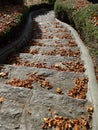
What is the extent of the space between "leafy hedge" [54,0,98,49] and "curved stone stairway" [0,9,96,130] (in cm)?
62

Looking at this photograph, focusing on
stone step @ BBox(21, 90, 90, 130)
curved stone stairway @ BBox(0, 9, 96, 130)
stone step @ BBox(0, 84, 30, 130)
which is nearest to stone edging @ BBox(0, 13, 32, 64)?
curved stone stairway @ BBox(0, 9, 96, 130)

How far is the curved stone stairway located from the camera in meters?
4.67

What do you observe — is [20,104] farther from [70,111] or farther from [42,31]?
[42,31]

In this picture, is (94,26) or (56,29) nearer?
(94,26)

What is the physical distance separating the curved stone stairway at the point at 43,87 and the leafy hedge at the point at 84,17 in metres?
0.62

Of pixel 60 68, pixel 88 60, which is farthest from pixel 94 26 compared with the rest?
pixel 60 68

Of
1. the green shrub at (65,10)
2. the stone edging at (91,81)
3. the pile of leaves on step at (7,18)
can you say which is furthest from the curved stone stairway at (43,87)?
the green shrub at (65,10)

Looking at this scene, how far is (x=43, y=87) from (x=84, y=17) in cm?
408

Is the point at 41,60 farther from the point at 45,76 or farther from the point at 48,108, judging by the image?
the point at 48,108

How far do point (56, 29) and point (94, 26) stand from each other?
4201mm

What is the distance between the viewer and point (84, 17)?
908cm

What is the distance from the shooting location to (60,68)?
23.2ft

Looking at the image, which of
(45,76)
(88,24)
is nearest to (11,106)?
(45,76)

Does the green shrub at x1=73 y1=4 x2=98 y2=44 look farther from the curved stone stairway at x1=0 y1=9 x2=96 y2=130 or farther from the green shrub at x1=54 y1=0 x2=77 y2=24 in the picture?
the green shrub at x1=54 y1=0 x2=77 y2=24
